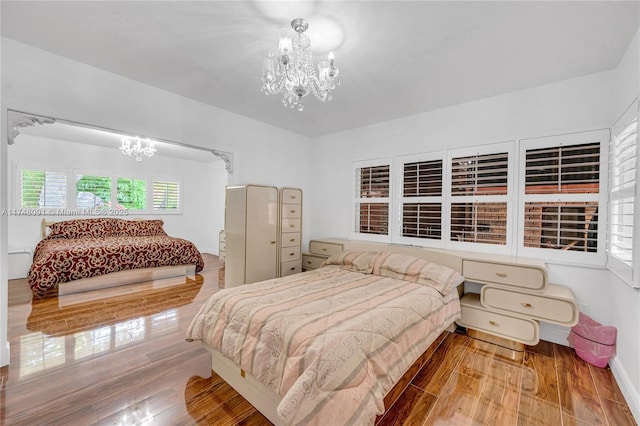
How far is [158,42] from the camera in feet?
6.73

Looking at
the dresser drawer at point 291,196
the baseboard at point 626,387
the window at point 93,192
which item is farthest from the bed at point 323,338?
the window at point 93,192

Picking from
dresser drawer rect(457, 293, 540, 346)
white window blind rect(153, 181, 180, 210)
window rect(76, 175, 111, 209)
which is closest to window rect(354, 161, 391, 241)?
dresser drawer rect(457, 293, 540, 346)

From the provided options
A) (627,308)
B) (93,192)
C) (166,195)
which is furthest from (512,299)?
(93,192)

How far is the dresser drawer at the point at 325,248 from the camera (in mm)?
3833

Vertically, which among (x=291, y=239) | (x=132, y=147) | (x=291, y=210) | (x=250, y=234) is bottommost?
(x=291, y=239)

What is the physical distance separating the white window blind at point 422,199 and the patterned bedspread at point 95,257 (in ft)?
12.9

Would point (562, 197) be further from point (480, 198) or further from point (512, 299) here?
point (512, 299)

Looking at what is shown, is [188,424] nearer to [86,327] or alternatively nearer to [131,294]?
[86,327]

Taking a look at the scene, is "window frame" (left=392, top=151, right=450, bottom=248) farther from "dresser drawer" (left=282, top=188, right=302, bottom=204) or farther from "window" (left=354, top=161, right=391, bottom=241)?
"dresser drawer" (left=282, top=188, right=302, bottom=204)

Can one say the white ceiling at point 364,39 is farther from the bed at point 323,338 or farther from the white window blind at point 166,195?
the white window blind at point 166,195

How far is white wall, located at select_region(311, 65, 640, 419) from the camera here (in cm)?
196

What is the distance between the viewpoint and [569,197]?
253cm

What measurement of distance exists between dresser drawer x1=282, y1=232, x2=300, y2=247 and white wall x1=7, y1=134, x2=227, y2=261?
3.51 meters

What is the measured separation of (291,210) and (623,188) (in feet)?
10.6
